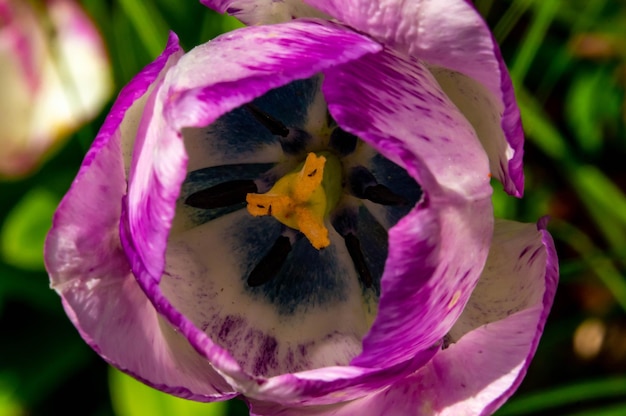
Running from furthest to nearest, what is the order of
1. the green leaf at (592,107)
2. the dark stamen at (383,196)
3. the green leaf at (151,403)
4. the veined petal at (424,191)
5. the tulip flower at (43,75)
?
the green leaf at (592,107) → the tulip flower at (43,75) → the green leaf at (151,403) → the dark stamen at (383,196) → the veined petal at (424,191)

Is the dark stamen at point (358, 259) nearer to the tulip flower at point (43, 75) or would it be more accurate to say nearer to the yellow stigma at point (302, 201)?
the yellow stigma at point (302, 201)

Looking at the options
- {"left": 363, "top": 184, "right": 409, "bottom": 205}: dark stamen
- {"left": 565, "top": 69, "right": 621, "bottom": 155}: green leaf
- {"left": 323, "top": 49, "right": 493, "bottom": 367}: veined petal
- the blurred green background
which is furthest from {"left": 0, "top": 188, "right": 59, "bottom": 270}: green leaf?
{"left": 565, "top": 69, "right": 621, "bottom": 155}: green leaf

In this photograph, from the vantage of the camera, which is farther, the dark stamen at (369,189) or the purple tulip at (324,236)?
the dark stamen at (369,189)

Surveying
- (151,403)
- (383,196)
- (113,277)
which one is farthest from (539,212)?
(113,277)

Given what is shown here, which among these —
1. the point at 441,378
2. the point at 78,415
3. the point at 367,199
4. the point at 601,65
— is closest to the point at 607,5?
the point at 601,65

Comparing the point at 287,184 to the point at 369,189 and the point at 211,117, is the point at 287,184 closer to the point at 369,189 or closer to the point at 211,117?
the point at 369,189

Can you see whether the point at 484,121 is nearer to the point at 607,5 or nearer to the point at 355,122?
the point at 355,122

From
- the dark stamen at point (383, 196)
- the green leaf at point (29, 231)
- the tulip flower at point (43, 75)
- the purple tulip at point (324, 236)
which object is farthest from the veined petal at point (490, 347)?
the tulip flower at point (43, 75)
